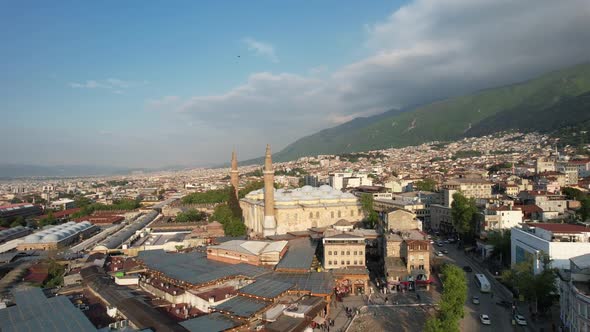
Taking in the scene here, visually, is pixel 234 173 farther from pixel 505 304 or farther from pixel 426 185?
pixel 505 304

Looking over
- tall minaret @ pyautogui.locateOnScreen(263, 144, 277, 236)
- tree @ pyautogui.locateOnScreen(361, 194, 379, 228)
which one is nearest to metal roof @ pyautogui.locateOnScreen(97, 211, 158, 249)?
tall minaret @ pyautogui.locateOnScreen(263, 144, 277, 236)

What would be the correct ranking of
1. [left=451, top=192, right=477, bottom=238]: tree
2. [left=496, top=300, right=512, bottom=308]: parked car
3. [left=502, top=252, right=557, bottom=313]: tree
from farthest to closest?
[left=451, top=192, right=477, bottom=238]: tree → [left=496, top=300, right=512, bottom=308]: parked car → [left=502, top=252, right=557, bottom=313]: tree

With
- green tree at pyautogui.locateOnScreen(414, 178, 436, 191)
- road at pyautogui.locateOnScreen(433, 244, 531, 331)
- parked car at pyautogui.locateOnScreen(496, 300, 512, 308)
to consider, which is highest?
green tree at pyautogui.locateOnScreen(414, 178, 436, 191)

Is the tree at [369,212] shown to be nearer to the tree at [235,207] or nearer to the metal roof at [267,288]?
the tree at [235,207]

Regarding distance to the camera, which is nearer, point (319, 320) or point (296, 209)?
point (319, 320)

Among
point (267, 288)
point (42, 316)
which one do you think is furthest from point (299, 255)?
point (42, 316)

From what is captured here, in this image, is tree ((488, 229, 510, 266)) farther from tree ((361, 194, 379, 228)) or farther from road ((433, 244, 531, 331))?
tree ((361, 194, 379, 228))

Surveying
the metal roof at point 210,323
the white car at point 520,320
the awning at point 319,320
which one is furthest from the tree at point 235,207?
the white car at point 520,320
